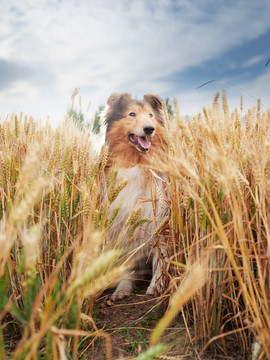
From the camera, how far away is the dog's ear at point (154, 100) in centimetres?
374

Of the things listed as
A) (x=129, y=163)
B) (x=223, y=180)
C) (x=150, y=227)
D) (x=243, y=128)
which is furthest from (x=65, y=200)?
(x=129, y=163)

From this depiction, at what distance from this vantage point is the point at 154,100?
3.78 meters

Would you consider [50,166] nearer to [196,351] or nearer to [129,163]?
[196,351]

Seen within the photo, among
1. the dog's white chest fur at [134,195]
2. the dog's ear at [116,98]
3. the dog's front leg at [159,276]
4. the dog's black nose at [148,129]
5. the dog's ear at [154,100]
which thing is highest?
the dog's ear at [116,98]

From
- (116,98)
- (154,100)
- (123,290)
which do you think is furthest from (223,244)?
(116,98)

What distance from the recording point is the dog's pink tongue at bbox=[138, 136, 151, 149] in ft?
10.9

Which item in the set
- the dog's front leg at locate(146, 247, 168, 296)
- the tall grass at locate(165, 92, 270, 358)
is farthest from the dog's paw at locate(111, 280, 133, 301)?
the tall grass at locate(165, 92, 270, 358)

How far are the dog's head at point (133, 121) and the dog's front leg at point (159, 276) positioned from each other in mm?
1252

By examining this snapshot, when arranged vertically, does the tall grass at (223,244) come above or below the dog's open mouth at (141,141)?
below

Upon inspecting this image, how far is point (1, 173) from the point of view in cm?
156

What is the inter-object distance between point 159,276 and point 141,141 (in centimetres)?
156

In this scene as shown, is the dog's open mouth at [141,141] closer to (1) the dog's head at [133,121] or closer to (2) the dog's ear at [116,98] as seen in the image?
(1) the dog's head at [133,121]

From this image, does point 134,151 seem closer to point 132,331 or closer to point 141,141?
point 141,141

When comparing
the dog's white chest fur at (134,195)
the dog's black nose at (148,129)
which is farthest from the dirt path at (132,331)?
the dog's black nose at (148,129)
